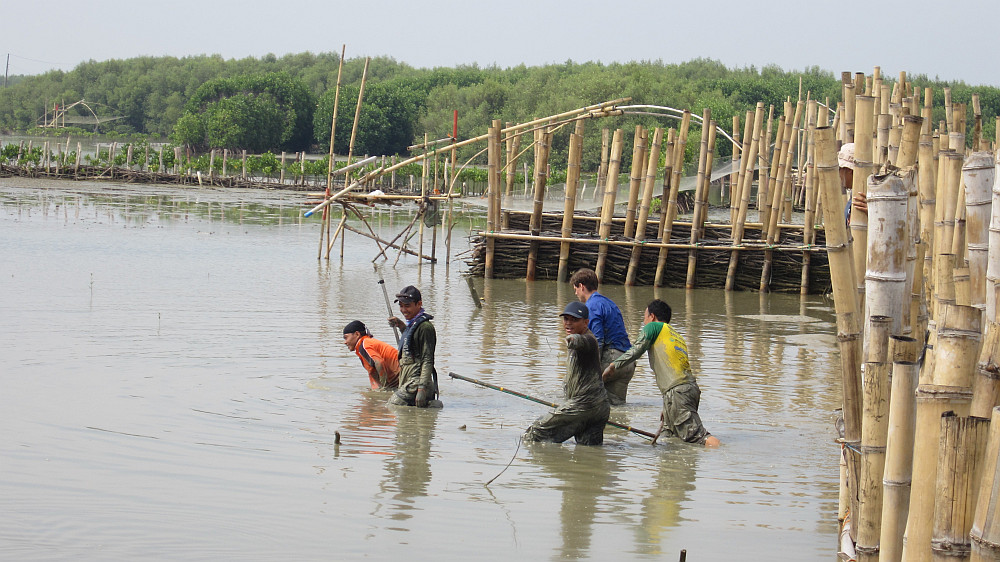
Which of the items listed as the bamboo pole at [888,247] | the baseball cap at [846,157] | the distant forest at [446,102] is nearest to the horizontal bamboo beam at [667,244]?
the baseball cap at [846,157]

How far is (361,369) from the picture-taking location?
35.4 ft

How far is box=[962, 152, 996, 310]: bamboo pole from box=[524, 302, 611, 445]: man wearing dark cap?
3775 mm

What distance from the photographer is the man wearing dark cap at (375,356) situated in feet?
30.0

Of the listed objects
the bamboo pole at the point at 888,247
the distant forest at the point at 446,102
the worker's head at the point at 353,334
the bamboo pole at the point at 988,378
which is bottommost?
the worker's head at the point at 353,334

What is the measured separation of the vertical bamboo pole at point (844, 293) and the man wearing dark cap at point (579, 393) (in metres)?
3.46

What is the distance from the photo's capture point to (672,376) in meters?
8.08

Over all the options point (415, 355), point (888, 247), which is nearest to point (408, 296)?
point (415, 355)

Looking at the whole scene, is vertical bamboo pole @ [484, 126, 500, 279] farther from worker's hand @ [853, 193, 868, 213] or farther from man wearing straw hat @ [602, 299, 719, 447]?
worker's hand @ [853, 193, 868, 213]

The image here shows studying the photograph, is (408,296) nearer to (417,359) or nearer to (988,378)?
(417,359)

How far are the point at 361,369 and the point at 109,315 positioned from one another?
444 centimetres

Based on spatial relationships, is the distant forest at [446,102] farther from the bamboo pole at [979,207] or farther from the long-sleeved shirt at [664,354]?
the bamboo pole at [979,207]

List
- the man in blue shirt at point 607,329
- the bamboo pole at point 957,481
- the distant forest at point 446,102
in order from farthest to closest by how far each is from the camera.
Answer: the distant forest at point 446,102 < the man in blue shirt at point 607,329 < the bamboo pole at point 957,481

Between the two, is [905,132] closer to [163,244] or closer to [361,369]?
[361,369]

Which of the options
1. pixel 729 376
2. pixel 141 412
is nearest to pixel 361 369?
pixel 141 412
